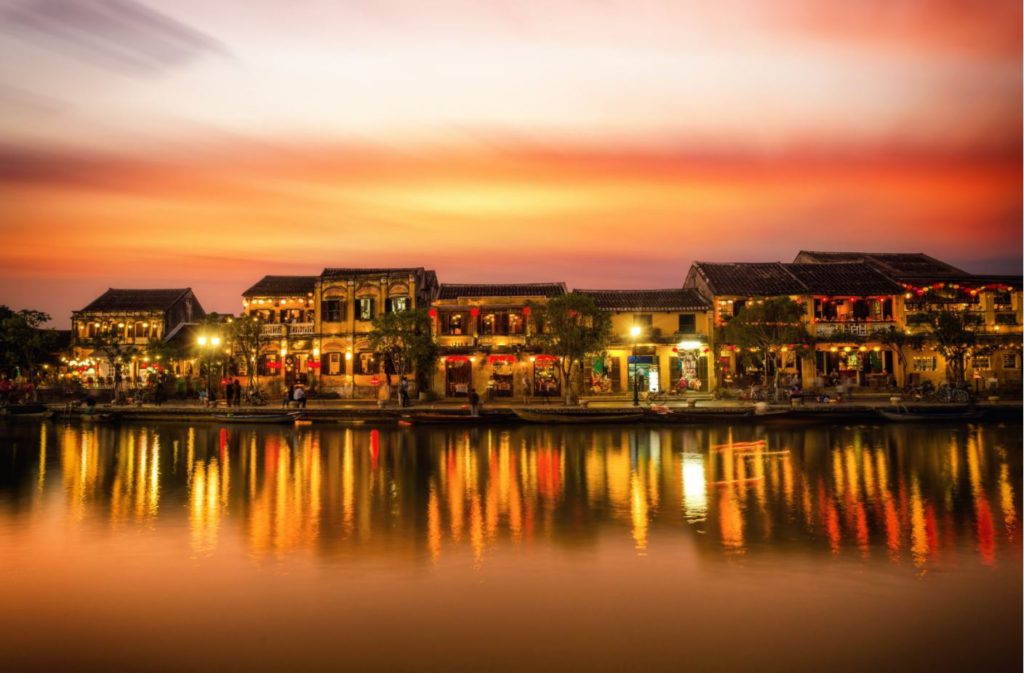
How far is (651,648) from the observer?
879cm

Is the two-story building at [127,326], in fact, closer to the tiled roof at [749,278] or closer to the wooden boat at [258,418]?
the wooden boat at [258,418]

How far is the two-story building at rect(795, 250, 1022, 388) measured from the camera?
43219 millimetres

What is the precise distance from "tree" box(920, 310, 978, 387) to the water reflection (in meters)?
10.1

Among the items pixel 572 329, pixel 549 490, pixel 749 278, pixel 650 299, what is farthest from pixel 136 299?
pixel 549 490

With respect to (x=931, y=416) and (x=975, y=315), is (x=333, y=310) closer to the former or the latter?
(x=931, y=416)

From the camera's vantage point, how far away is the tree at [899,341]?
42.4 m

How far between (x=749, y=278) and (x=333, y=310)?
93.9ft

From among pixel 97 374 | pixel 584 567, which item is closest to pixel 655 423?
pixel 584 567

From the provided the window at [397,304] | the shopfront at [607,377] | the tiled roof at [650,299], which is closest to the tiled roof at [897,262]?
the tiled roof at [650,299]

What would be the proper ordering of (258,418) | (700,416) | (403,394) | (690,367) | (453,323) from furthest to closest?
(453,323)
(690,367)
(403,394)
(258,418)
(700,416)

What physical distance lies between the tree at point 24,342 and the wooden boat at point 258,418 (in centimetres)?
1998

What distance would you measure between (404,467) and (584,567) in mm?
11667

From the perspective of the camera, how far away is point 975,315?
42.8 meters

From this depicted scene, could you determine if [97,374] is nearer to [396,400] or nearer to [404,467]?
[396,400]
